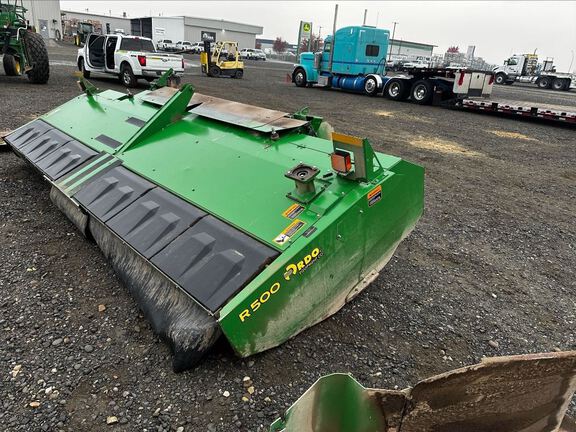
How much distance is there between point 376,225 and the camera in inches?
98.9

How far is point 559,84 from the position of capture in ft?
96.4

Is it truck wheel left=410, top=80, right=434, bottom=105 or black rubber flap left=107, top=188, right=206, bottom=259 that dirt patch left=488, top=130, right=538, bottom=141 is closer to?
truck wheel left=410, top=80, right=434, bottom=105

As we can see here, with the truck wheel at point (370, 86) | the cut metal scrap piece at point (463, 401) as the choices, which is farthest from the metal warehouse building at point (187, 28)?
the cut metal scrap piece at point (463, 401)

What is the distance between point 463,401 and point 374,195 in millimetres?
1183

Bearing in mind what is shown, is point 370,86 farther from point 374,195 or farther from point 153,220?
point 153,220

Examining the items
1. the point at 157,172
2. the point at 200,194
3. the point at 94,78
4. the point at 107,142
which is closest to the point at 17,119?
the point at 107,142

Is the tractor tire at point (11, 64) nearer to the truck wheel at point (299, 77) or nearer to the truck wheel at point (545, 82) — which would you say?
the truck wheel at point (299, 77)

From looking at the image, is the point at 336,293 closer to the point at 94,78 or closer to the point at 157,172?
the point at 157,172

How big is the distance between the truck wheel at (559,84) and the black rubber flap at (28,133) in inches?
1321

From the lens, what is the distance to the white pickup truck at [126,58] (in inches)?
480

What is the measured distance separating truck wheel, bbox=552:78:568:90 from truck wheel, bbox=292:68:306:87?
20967 mm

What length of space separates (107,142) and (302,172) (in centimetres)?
209

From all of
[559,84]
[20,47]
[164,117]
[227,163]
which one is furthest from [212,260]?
[559,84]

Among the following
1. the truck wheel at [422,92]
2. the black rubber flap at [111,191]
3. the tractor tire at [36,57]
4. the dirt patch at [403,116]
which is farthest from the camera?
the truck wheel at [422,92]
